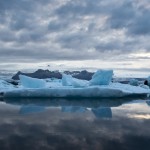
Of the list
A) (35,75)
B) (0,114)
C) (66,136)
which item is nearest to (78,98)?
(0,114)

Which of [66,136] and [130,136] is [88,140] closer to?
[66,136]

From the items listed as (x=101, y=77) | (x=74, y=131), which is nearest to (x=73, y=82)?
(x=101, y=77)

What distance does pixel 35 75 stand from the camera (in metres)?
52.1

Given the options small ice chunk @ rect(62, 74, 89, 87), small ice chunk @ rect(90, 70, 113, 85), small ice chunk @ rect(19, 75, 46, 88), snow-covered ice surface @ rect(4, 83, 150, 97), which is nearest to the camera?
snow-covered ice surface @ rect(4, 83, 150, 97)

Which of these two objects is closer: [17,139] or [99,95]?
[17,139]

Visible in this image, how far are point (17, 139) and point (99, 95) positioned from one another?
9193mm

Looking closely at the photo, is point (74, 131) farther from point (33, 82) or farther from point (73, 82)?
point (33, 82)

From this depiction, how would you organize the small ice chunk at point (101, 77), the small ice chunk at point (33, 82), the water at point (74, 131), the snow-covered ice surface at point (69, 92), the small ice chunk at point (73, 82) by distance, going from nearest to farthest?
the water at point (74, 131)
the snow-covered ice surface at point (69, 92)
the small ice chunk at point (73, 82)
the small ice chunk at point (33, 82)
the small ice chunk at point (101, 77)

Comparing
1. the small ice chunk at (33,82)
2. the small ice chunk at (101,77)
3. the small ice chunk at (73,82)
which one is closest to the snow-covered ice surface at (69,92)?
the small ice chunk at (73,82)

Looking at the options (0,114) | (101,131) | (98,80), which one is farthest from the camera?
(98,80)

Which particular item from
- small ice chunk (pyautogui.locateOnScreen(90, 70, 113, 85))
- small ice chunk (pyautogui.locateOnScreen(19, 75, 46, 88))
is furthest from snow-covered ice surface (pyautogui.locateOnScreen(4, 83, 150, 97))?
small ice chunk (pyautogui.locateOnScreen(90, 70, 113, 85))

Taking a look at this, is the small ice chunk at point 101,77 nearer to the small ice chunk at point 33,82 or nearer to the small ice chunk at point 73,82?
the small ice chunk at point 73,82

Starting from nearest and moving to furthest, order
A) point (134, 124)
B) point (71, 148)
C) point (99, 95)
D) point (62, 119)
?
point (71, 148) < point (134, 124) < point (62, 119) < point (99, 95)

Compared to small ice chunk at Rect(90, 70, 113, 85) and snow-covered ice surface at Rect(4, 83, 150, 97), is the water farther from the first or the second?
small ice chunk at Rect(90, 70, 113, 85)
